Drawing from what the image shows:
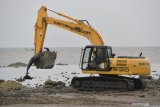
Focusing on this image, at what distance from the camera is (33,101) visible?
21.3 m

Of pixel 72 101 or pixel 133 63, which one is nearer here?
pixel 72 101

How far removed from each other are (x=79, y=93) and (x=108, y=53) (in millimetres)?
2674

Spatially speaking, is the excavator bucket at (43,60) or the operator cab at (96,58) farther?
the excavator bucket at (43,60)

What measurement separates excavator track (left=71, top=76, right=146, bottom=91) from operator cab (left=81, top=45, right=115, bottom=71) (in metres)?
0.59

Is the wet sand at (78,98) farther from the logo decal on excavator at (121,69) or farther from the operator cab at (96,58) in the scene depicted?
the operator cab at (96,58)

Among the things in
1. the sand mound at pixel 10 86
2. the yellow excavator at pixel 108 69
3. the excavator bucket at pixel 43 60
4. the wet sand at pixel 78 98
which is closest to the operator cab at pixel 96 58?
the yellow excavator at pixel 108 69

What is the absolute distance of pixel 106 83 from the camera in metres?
26.8

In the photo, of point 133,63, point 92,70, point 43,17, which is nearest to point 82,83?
point 92,70

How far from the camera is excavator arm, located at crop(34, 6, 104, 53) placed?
28641 millimetres

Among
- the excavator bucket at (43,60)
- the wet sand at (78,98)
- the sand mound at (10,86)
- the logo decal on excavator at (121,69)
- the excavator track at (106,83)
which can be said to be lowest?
the wet sand at (78,98)

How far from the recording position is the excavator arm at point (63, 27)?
2864cm

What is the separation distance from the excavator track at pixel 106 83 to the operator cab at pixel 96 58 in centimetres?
59

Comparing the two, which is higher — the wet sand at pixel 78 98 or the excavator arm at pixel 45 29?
the excavator arm at pixel 45 29

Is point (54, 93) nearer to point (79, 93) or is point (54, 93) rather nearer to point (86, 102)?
point (79, 93)
